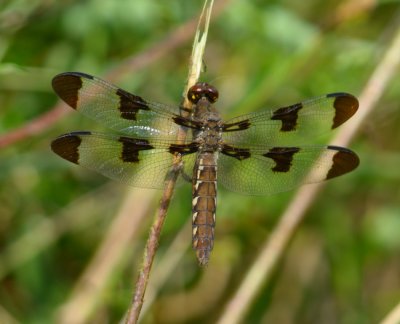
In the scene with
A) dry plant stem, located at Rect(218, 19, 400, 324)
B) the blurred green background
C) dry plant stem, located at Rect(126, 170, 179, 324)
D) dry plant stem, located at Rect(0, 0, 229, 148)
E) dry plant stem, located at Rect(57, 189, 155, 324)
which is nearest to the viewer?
dry plant stem, located at Rect(126, 170, 179, 324)

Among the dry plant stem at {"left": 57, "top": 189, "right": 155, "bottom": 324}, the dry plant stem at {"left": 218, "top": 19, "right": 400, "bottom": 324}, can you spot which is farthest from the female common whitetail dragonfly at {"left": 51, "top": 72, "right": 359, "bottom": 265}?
the dry plant stem at {"left": 57, "top": 189, "right": 155, "bottom": 324}

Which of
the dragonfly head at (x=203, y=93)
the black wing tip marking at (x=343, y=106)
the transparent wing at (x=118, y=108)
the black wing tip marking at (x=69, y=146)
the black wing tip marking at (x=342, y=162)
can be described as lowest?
the black wing tip marking at (x=69, y=146)

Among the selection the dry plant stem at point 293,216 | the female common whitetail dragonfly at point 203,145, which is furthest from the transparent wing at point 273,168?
the dry plant stem at point 293,216

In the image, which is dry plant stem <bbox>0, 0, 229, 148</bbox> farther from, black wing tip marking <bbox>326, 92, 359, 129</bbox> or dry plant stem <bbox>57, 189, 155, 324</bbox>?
black wing tip marking <bbox>326, 92, 359, 129</bbox>

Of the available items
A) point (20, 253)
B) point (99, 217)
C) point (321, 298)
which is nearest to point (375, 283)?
point (321, 298)

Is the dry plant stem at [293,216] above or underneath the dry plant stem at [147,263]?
above

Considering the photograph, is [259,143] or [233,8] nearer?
[259,143]

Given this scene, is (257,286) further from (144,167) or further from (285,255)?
(285,255)

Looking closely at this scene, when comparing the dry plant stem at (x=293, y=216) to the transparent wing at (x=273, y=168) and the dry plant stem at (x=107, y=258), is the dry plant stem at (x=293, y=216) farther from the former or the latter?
the dry plant stem at (x=107, y=258)
